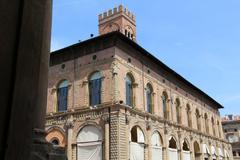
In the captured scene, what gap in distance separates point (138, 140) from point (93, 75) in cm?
568

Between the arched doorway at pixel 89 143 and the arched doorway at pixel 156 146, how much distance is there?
4685 mm

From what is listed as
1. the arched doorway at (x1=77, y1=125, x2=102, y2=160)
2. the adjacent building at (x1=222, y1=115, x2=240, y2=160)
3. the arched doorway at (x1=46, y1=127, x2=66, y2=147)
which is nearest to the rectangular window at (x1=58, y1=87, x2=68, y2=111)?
the arched doorway at (x1=46, y1=127, x2=66, y2=147)

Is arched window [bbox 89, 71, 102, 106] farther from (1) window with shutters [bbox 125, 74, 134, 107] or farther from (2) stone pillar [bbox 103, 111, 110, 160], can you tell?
(1) window with shutters [bbox 125, 74, 134, 107]

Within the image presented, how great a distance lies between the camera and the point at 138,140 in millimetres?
21812

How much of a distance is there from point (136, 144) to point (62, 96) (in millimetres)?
6915

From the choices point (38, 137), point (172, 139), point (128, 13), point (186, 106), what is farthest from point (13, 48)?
point (128, 13)

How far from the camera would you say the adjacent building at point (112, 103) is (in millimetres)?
20734

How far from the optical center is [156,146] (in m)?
23.8

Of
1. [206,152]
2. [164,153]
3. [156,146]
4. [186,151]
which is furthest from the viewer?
[206,152]

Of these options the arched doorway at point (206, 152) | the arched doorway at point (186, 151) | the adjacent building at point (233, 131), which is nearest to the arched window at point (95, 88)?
the arched doorway at point (186, 151)

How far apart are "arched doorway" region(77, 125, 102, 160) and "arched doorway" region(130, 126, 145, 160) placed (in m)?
2.23

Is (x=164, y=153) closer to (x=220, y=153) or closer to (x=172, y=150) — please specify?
(x=172, y=150)

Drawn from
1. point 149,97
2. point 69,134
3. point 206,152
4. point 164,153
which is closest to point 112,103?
point 69,134

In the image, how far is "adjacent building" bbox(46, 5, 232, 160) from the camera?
68.0 feet
